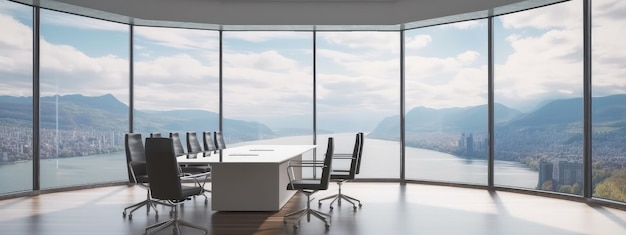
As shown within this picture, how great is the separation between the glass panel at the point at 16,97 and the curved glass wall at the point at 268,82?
3326mm

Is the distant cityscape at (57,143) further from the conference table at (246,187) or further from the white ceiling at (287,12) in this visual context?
the conference table at (246,187)

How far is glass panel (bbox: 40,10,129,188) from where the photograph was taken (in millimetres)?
8906

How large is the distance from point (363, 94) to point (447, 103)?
157cm

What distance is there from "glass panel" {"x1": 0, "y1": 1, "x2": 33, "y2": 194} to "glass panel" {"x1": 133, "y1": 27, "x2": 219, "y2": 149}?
2.00 metres

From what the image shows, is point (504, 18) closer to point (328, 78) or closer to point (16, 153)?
point (328, 78)

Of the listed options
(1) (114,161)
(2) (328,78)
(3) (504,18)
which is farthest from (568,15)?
(1) (114,161)

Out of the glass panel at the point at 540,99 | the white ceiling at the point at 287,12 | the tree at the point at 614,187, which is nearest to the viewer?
the tree at the point at 614,187

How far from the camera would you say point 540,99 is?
8.66 meters

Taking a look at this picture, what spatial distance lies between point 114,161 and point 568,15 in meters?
7.69

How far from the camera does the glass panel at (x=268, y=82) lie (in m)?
10.5

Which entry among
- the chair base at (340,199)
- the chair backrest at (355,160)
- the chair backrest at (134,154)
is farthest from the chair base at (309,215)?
the chair backrest at (134,154)

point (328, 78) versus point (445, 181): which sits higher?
point (328, 78)

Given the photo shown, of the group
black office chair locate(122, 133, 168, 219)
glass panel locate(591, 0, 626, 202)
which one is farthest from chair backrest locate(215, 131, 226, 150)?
glass panel locate(591, 0, 626, 202)

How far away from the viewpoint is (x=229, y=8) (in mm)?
9797
